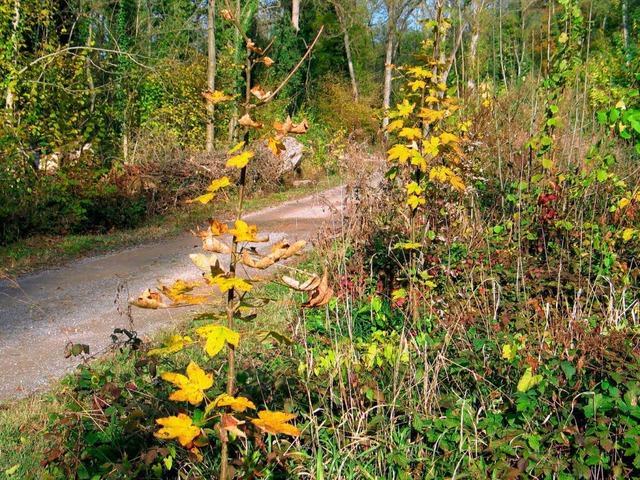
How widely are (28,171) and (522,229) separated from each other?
7641 mm

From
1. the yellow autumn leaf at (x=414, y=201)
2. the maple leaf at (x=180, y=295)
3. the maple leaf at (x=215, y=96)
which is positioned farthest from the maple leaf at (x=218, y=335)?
the yellow autumn leaf at (x=414, y=201)

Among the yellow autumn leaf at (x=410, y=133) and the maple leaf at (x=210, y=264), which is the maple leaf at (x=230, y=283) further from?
the yellow autumn leaf at (x=410, y=133)

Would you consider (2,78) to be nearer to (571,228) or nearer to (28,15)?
(28,15)

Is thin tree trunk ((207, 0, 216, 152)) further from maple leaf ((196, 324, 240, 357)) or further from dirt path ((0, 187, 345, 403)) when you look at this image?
maple leaf ((196, 324, 240, 357))

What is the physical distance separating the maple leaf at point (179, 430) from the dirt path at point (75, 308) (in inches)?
75.5

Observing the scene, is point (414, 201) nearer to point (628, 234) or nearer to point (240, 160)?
point (628, 234)

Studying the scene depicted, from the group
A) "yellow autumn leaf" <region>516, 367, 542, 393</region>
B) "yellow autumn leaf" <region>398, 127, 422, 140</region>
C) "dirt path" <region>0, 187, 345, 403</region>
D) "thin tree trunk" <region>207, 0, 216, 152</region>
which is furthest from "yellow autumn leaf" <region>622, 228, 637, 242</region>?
"thin tree trunk" <region>207, 0, 216, 152</region>

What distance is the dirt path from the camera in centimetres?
460

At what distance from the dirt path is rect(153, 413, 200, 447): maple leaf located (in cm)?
192

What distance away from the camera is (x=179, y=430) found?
1796 millimetres

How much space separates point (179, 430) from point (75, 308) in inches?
185

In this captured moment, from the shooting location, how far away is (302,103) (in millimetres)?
23516

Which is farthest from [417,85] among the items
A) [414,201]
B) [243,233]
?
[243,233]

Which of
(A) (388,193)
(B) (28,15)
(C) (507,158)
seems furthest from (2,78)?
(C) (507,158)
